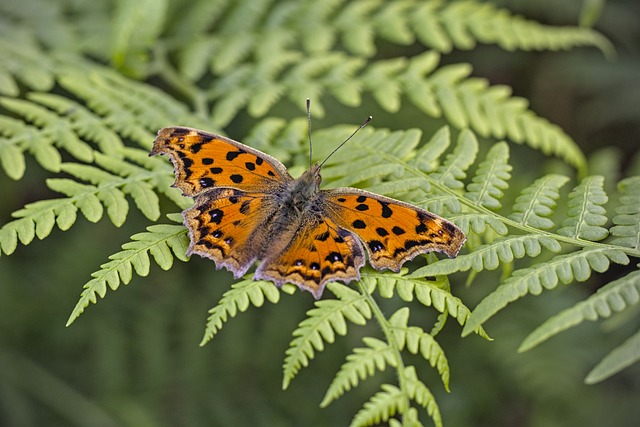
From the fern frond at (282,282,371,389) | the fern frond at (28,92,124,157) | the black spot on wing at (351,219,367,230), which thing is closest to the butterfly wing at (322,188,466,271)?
the black spot on wing at (351,219,367,230)

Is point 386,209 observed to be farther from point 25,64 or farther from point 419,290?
point 25,64

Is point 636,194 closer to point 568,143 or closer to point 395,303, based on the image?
point 568,143

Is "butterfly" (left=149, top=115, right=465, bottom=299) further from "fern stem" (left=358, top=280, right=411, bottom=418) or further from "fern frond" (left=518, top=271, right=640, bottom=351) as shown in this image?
"fern frond" (left=518, top=271, right=640, bottom=351)

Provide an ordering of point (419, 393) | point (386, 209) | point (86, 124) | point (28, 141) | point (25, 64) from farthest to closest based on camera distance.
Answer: point (25, 64) < point (86, 124) < point (28, 141) < point (386, 209) < point (419, 393)

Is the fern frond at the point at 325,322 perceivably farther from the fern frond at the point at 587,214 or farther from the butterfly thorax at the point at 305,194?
the fern frond at the point at 587,214

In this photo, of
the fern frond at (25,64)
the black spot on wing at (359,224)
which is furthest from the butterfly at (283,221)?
the fern frond at (25,64)

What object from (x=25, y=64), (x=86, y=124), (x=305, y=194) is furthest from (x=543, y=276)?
(x=25, y=64)
